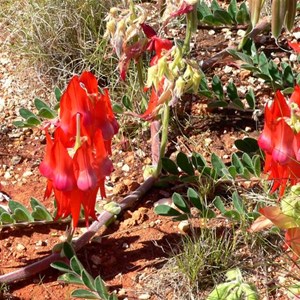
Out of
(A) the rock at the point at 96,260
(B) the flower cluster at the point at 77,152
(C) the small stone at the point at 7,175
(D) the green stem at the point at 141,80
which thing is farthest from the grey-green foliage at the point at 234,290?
(C) the small stone at the point at 7,175

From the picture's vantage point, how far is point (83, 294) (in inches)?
71.7

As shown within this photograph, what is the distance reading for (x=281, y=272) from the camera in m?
1.88

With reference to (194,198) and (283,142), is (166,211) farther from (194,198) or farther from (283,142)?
(283,142)

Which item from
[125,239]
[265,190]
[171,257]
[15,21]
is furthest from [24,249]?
[15,21]

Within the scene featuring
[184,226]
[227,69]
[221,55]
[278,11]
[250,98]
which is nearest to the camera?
[278,11]

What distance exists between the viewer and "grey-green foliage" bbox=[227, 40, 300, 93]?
2.44 m

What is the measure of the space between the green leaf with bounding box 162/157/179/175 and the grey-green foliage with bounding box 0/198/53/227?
1.19ft

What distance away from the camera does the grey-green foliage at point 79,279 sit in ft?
5.98

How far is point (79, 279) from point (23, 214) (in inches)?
10.7

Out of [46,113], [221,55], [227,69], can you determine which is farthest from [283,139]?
[227,69]

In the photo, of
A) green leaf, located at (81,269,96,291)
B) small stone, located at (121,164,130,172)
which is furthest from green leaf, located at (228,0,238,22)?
green leaf, located at (81,269,96,291)

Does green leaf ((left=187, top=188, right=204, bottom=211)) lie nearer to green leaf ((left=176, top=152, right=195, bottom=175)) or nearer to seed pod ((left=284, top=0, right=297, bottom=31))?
green leaf ((left=176, top=152, right=195, bottom=175))

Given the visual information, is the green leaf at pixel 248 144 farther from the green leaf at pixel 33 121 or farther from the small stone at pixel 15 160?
the small stone at pixel 15 160

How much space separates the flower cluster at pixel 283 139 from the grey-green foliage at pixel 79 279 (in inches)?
18.6
